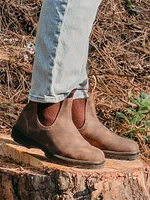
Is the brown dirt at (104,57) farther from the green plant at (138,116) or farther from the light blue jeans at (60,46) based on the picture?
the light blue jeans at (60,46)

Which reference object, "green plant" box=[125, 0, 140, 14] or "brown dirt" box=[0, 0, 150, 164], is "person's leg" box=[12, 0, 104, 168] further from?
"green plant" box=[125, 0, 140, 14]

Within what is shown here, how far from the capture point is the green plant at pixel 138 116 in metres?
3.12

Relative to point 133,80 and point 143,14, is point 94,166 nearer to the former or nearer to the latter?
point 133,80

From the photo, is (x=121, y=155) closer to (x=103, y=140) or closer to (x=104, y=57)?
(x=103, y=140)

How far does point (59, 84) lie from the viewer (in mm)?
1931

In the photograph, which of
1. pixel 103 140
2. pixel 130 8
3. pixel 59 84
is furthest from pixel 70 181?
pixel 130 8

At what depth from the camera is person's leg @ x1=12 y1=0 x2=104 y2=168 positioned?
74.1 inches

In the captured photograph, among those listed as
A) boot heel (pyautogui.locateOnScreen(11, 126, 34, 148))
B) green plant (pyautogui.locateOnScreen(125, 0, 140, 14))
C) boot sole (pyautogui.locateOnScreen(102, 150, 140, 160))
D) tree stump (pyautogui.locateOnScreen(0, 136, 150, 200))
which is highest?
green plant (pyautogui.locateOnScreen(125, 0, 140, 14))

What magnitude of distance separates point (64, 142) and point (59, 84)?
0.76 ft

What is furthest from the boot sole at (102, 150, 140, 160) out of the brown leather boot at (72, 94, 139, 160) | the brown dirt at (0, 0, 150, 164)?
the brown dirt at (0, 0, 150, 164)

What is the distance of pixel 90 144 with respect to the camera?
2.19 meters

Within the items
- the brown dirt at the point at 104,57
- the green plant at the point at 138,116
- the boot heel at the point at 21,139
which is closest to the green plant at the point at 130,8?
the brown dirt at the point at 104,57

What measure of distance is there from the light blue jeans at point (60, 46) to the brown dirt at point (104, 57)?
110 centimetres

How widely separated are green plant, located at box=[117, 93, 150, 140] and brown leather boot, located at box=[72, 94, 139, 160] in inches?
33.6
